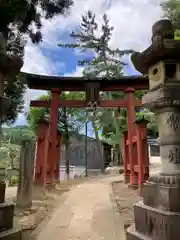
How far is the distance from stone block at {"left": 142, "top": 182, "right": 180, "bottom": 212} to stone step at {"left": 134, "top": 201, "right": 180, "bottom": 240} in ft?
0.20

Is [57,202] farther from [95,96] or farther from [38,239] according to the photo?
[95,96]

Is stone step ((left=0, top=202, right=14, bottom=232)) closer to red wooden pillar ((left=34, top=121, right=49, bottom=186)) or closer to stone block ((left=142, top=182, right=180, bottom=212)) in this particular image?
stone block ((left=142, top=182, right=180, bottom=212))

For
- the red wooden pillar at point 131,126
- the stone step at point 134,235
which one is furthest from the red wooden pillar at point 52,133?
the stone step at point 134,235

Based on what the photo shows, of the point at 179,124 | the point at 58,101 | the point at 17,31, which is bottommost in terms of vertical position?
the point at 179,124

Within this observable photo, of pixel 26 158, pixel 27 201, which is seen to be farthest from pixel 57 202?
pixel 26 158

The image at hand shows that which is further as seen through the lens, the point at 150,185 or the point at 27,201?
the point at 27,201

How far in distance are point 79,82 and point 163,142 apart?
22.8ft

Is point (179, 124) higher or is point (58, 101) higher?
point (58, 101)

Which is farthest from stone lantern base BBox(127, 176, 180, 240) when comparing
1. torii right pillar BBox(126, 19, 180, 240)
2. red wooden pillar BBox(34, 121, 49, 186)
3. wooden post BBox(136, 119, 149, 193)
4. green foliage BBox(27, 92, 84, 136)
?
green foliage BBox(27, 92, 84, 136)

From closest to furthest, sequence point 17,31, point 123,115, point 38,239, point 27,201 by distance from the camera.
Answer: point 38,239, point 27,201, point 17,31, point 123,115

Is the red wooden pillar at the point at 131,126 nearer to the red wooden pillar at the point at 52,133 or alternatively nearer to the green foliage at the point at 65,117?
the red wooden pillar at the point at 52,133

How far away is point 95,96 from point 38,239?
649cm

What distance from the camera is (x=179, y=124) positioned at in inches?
121

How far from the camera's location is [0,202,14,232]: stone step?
2877 millimetres
